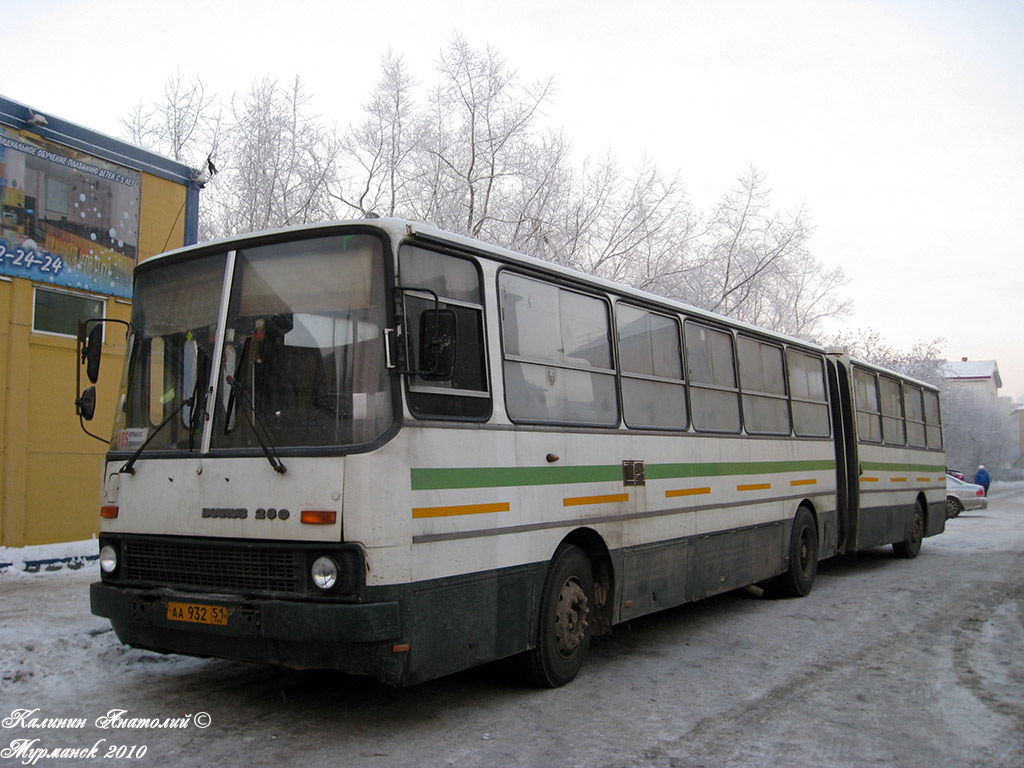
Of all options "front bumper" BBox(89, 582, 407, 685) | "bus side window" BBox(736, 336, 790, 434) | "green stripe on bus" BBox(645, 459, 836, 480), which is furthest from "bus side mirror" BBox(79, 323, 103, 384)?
"bus side window" BBox(736, 336, 790, 434)

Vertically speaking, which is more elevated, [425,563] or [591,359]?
[591,359]

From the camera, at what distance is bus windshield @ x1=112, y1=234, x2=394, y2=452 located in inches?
203

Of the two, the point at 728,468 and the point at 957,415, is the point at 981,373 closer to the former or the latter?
the point at 957,415

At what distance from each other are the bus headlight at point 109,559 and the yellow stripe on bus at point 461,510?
2098 mm

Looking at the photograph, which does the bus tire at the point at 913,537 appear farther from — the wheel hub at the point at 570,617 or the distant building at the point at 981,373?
the distant building at the point at 981,373

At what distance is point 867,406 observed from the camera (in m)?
13.5

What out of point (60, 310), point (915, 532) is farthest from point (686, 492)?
point (915, 532)

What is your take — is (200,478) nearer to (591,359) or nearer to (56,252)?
(591,359)

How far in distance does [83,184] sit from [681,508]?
363 inches

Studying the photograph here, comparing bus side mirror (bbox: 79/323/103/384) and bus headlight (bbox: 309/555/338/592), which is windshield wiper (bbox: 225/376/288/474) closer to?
bus headlight (bbox: 309/555/338/592)

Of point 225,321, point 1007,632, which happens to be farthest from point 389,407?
point 1007,632

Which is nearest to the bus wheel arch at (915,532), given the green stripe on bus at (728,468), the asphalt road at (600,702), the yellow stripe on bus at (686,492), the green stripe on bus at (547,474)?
the green stripe on bus at (728,468)

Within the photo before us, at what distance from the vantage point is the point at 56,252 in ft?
39.0

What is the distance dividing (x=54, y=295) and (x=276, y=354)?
26.8 ft
